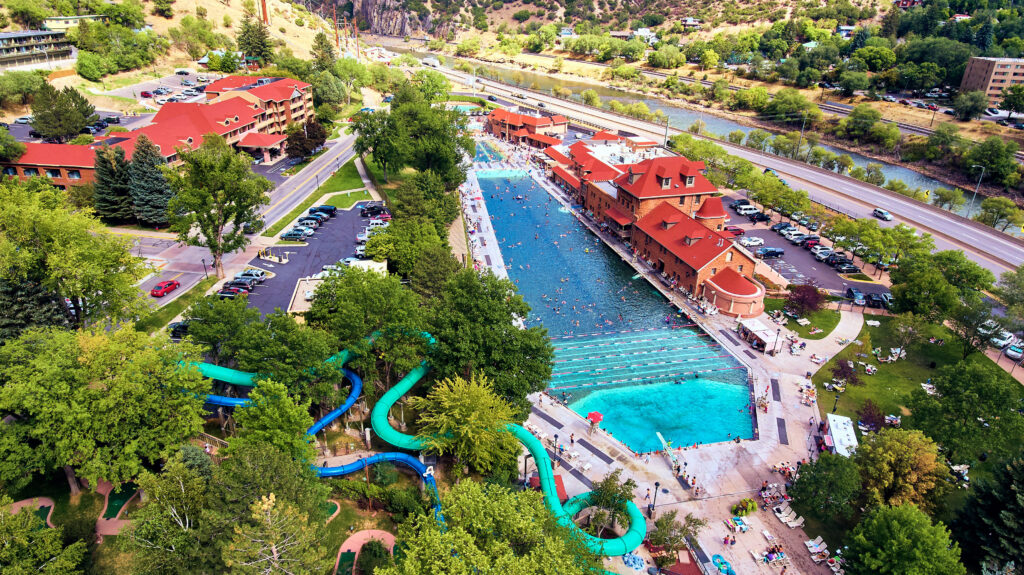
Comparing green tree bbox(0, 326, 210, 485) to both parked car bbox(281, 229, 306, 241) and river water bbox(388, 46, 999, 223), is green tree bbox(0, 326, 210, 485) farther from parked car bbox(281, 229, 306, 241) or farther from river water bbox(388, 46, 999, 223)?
river water bbox(388, 46, 999, 223)

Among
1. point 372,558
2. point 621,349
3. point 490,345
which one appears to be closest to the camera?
point 372,558

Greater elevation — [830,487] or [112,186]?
[112,186]

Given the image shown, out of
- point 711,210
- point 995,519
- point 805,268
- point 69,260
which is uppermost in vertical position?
point 711,210

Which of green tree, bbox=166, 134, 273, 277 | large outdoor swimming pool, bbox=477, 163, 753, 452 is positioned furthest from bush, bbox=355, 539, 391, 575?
green tree, bbox=166, 134, 273, 277

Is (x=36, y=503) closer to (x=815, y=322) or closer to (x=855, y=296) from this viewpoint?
(x=815, y=322)

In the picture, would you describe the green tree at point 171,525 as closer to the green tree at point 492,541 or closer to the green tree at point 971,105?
the green tree at point 492,541

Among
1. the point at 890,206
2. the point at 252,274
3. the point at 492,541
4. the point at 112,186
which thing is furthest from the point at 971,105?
the point at 112,186

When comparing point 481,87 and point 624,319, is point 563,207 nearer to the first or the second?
point 624,319
